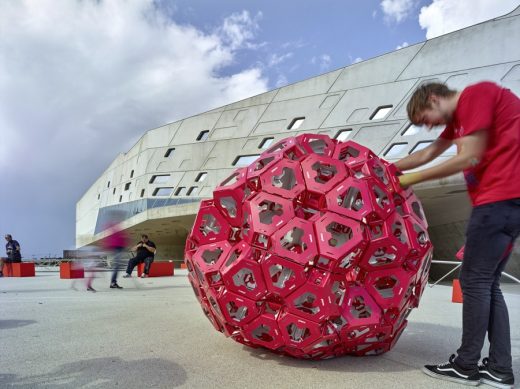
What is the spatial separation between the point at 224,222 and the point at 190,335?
5.26 feet

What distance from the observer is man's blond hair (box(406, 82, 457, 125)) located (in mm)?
2705

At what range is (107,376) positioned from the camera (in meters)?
2.63

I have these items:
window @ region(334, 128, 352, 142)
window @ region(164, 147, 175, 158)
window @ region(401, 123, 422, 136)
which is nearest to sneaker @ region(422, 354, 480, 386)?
window @ region(401, 123, 422, 136)

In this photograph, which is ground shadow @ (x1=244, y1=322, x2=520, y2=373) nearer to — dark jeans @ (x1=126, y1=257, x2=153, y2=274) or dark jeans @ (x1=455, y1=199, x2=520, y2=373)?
dark jeans @ (x1=455, y1=199, x2=520, y2=373)

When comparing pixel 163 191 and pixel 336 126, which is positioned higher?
pixel 336 126

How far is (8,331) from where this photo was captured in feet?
13.4

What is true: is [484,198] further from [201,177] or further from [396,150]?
[201,177]

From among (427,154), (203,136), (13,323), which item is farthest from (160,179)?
(427,154)

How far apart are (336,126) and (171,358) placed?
2048 centimetres

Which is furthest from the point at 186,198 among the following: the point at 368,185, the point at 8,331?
the point at 368,185

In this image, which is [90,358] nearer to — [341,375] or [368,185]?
[341,375]

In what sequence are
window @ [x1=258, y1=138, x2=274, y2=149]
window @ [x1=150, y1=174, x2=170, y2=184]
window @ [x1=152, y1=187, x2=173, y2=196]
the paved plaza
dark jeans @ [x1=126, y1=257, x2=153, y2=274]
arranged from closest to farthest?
the paved plaza
dark jeans @ [x1=126, y1=257, x2=153, y2=274]
window @ [x1=258, y1=138, x2=274, y2=149]
window @ [x1=152, y1=187, x2=173, y2=196]
window @ [x1=150, y1=174, x2=170, y2=184]

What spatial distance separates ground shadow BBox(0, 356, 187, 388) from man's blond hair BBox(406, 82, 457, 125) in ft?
8.23

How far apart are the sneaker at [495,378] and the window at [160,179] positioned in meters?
28.1
